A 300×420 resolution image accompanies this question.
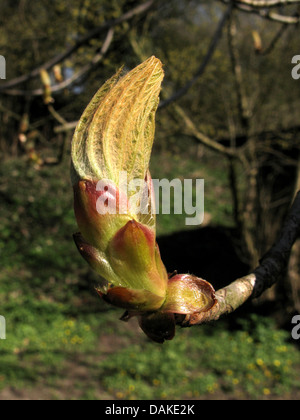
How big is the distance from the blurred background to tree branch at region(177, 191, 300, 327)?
5.02 ft

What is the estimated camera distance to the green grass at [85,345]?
4.16m

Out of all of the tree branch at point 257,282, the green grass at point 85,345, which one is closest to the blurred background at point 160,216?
the green grass at point 85,345

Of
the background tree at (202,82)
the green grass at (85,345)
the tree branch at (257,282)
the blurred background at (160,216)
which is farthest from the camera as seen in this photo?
the background tree at (202,82)

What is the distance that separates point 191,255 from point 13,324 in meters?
3.17

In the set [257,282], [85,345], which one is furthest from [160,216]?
[257,282]

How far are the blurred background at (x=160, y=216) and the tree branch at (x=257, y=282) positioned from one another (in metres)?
1.53

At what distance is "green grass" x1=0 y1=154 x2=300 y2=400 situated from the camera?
416cm

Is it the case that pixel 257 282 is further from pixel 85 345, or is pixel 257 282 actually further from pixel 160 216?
pixel 160 216

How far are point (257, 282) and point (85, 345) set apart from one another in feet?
14.8

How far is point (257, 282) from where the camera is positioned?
698 mm

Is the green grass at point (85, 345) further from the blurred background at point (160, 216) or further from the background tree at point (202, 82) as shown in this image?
the background tree at point (202, 82)

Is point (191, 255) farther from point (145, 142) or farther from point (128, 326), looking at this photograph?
point (145, 142)

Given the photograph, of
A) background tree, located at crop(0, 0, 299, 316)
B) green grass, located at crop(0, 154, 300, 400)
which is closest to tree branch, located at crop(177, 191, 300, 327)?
background tree, located at crop(0, 0, 299, 316)

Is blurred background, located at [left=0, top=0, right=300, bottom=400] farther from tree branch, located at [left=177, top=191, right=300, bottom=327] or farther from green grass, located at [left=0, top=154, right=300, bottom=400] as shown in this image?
tree branch, located at [left=177, top=191, right=300, bottom=327]
